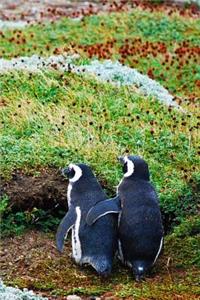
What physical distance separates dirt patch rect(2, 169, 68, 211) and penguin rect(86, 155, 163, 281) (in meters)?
1.18

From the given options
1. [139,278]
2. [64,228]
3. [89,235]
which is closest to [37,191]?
[64,228]

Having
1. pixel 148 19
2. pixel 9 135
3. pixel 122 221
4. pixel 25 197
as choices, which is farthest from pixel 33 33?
pixel 122 221

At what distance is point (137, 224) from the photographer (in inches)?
301

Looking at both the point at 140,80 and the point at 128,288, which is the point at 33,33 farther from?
the point at 128,288

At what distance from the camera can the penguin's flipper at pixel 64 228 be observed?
7.55m

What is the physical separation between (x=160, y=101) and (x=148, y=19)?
6.15m

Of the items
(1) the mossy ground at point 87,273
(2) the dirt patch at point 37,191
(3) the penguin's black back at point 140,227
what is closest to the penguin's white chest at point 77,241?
(1) the mossy ground at point 87,273

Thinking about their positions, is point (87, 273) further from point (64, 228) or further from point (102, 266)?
point (64, 228)

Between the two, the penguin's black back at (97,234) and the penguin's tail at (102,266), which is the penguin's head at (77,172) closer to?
the penguin's black back at (97,234)

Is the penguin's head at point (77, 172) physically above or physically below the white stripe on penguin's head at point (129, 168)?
below

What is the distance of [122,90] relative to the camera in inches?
460

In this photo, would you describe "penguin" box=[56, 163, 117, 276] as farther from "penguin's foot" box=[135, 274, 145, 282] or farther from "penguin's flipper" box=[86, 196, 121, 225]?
"penguin's foot" box=[135, 274, 145, 282]

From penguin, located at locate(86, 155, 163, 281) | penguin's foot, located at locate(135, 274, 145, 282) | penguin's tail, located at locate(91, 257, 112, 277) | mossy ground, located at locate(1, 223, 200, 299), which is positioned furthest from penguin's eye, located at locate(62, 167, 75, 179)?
penguin's foot, located at locate(135, 274, 145, 282)

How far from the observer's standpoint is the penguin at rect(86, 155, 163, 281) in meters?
7.62
